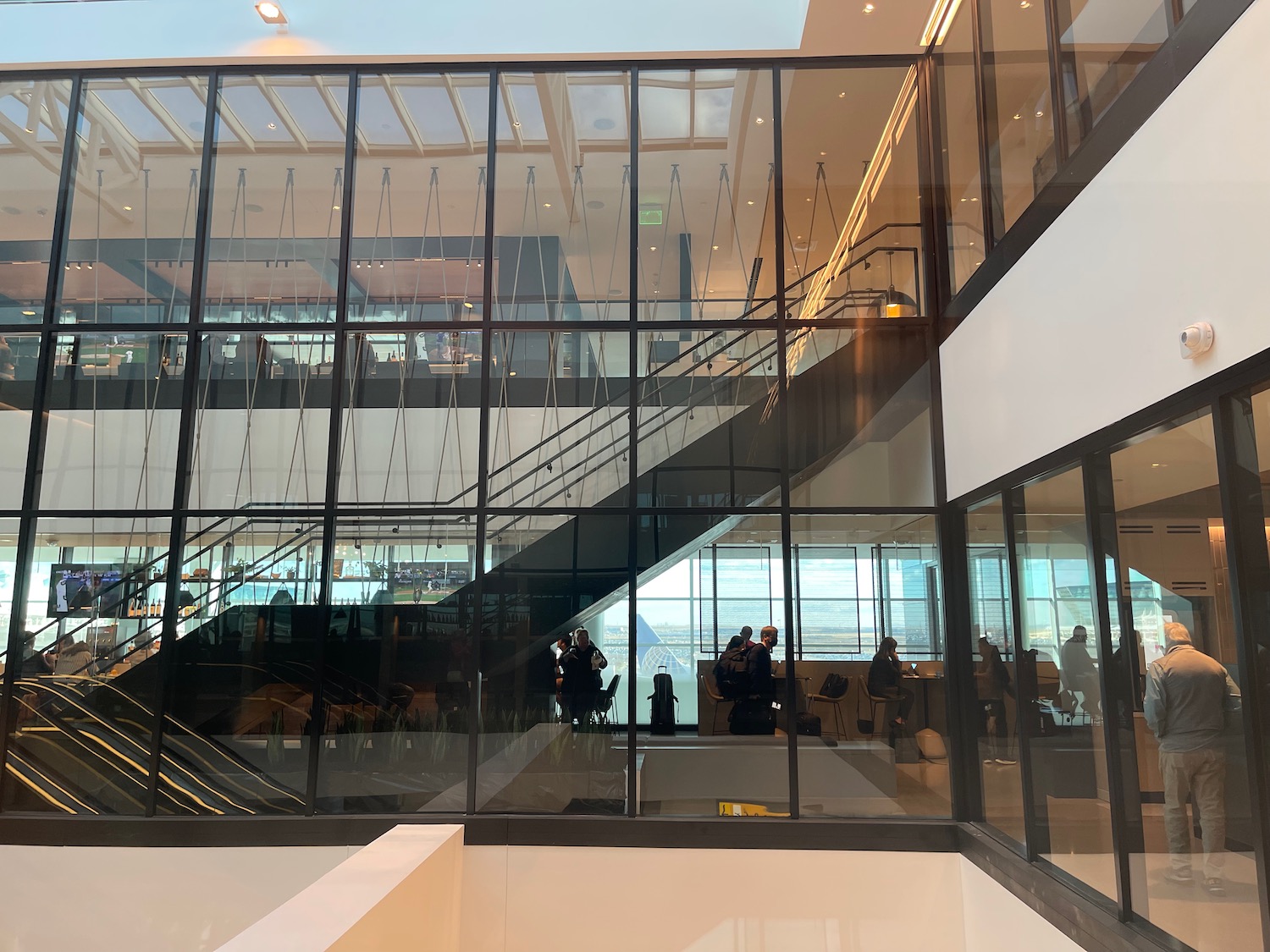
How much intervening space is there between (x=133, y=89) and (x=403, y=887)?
685 cm

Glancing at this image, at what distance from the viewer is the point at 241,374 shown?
6.90 meters

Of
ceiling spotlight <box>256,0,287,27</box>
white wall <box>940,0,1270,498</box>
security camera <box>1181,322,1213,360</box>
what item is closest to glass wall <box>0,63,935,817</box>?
ceiling spotlight <box>256,0,287,27</box>

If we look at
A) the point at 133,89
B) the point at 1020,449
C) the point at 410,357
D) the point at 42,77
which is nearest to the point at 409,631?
the point at 410,357

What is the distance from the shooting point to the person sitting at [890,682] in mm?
6184

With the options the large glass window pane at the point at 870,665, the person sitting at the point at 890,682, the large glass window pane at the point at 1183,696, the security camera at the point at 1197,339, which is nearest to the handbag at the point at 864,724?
the large glass window pane at the point at 870,665

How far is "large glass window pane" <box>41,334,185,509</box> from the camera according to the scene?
673cm

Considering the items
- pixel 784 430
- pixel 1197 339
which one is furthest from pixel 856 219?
pixel 1197 339

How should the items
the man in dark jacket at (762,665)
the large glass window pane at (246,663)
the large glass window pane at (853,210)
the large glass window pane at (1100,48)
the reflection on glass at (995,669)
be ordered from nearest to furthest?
the large glass window pane at (1100,48) < the reflection on glass at (995,669) < the man in dark jacket at (762,665) < the large glass window pane at (246,663) < the large glass window pane at (853,210)

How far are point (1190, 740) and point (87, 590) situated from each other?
710 cm

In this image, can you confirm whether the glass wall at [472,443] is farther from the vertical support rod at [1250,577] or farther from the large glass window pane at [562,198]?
the vertical support rod at [1250,577]

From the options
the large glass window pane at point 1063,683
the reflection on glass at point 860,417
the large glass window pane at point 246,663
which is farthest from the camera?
the reflection on glass at point 860,417

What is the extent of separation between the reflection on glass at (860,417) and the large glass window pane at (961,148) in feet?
2.33

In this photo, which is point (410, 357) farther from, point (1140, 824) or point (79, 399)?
point (1140, 824)

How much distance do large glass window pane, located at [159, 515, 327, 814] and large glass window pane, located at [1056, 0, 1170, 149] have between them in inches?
224
